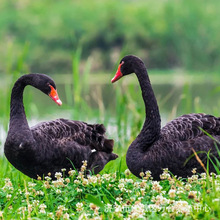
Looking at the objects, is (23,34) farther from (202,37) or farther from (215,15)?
(215,15)

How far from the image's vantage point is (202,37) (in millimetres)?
43469

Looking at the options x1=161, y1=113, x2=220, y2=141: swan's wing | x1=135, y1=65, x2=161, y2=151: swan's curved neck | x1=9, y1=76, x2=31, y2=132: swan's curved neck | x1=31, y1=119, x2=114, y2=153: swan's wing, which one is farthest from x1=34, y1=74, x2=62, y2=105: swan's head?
x1=161, y1=113, x2=220, y2=141: swan's wing

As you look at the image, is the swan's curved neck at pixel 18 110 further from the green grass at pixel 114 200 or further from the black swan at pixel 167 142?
the black swan at pixel 167 142

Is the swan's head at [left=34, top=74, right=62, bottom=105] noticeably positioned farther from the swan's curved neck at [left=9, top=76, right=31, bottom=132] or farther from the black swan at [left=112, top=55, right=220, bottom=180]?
the black swan at [left=112, top=55, right=220, bottom=180]

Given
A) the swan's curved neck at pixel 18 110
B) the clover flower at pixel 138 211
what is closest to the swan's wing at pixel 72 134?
the swan's curved neck at pixel 18 110

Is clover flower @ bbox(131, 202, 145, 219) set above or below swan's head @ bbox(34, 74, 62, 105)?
below

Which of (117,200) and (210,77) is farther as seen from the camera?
(210,77)

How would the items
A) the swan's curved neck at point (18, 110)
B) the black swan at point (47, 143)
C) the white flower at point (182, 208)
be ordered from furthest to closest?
the swan's curved neck at point (18, 110) < the black swan at point (47, 143) < the white flower at point (182, 208)

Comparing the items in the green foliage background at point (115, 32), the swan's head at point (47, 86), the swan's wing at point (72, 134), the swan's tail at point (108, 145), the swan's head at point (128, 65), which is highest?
the green foliage background at point (115, 32)

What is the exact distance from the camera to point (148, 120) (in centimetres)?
421

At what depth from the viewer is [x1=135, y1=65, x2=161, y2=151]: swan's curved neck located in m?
4.14

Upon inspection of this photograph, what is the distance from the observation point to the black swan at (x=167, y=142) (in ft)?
13.0

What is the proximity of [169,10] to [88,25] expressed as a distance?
997 centimetres

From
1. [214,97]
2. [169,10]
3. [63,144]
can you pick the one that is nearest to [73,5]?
[169,10]
